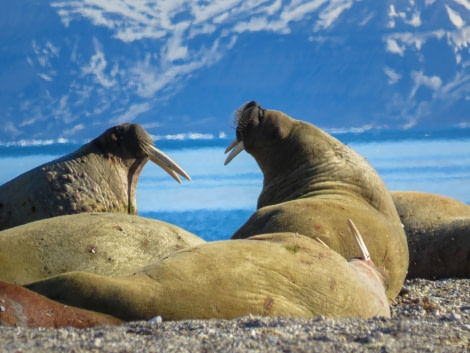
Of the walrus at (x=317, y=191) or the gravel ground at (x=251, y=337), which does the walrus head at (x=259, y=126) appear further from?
the gravel ground at (x=251, y=337)

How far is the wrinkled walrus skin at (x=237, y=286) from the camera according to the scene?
402cm

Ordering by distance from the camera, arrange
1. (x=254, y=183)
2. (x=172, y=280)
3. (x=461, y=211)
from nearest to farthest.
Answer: (x=172, y=280)
(x=461, y=211)
(x=254, y=183)

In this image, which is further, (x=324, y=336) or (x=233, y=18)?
(x=233, y=18)

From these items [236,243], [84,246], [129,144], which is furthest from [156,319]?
[129,144]

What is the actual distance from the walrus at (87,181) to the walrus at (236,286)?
3.07m

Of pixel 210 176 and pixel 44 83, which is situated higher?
pixel 44 83

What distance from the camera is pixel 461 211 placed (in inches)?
362

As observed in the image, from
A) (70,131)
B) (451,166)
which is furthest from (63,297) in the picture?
(70,131)

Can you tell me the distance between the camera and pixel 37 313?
3.90 meters

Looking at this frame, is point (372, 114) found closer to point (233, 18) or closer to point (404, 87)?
point (404, 87)

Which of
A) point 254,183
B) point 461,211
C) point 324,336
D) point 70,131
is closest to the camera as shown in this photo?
point 324,336

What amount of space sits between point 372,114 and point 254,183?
54018 mm

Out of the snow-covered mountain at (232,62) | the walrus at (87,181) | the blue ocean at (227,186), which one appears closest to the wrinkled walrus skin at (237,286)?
the walrus at (87,181)

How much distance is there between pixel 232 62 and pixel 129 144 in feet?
247
